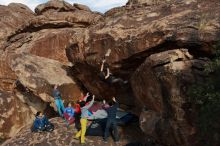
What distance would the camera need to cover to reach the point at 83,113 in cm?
→ 1753

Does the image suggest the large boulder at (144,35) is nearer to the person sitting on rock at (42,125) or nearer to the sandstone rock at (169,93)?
the sandstone rock at (169,93)

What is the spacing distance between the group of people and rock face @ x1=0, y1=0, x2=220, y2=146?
1.76 ft

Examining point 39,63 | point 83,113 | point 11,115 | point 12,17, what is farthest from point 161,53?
point 12,17

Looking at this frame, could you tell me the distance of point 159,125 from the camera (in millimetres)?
15508

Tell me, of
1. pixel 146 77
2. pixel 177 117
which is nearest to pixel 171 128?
pixel 177 117

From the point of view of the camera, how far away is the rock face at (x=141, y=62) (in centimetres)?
1477

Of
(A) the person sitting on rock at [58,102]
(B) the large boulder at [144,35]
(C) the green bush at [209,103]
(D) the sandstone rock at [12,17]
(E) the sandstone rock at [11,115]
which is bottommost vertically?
(E) the sandstone rock at [11,115]

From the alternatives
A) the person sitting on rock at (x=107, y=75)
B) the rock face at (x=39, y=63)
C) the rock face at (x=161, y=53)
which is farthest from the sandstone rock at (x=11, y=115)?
the person sitting on rock at (x=107, y=75)

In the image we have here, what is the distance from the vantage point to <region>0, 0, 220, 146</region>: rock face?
14.8 meters

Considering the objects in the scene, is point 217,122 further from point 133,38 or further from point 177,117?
point 133,38

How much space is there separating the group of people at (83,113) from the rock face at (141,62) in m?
0.54

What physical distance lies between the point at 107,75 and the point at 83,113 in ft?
9.96

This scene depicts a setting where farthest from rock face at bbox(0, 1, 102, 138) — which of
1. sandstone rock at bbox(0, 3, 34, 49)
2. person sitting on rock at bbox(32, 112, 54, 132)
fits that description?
person sitting on rock at bbox(32, 112, 54, 132)

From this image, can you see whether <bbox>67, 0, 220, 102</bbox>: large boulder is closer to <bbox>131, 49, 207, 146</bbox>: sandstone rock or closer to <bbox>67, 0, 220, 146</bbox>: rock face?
<bbox>67, 0, 220, 146</bbox>: rock face
